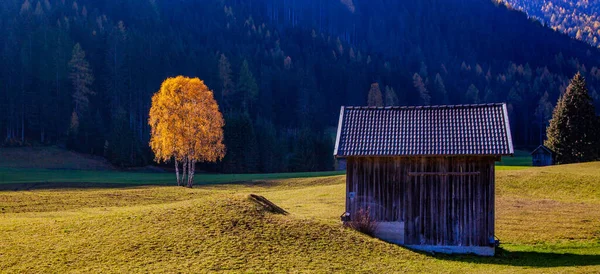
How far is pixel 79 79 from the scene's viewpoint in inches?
4031

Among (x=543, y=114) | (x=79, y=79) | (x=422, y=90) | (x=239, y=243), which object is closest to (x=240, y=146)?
(x=79, y=79)

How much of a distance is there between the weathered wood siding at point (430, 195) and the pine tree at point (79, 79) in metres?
87.3

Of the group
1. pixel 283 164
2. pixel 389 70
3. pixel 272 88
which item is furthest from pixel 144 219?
pixel 389 70

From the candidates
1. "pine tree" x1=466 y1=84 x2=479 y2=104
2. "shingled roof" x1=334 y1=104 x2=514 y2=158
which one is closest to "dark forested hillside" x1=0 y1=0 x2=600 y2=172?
"pine tree" x1=466 y1=84 x2=479 y2=104

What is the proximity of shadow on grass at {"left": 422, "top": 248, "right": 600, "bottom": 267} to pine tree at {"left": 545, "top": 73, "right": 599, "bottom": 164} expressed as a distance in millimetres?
53946

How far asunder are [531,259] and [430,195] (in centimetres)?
521

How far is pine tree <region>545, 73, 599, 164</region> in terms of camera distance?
237ft

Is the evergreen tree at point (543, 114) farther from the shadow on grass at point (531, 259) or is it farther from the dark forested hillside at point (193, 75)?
the shadow on grass at point (531, 259)

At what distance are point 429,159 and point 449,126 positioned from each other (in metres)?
2.22

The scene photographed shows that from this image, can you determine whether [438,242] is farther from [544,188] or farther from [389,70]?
[389,70]

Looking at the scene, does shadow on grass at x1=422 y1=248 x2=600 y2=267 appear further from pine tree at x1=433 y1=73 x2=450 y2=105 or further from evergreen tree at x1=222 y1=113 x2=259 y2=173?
pine tree at x1=433 y1=73 x2=450 y2=105

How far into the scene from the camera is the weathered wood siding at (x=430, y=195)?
82.7 ft

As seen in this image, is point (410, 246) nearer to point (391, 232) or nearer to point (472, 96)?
point (391, 232)

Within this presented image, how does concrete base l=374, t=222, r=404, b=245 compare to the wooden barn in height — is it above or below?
below
